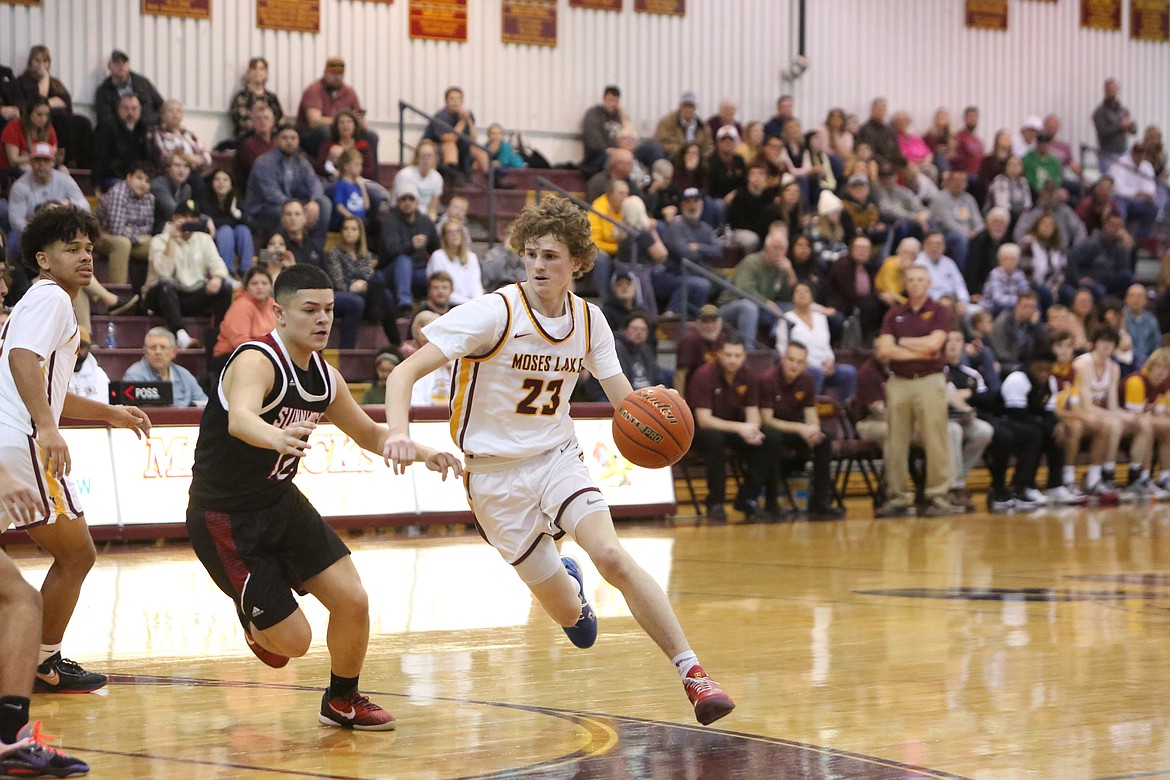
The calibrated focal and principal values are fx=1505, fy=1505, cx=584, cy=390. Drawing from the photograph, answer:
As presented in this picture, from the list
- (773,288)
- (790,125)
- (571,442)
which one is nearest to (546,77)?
(790,125)

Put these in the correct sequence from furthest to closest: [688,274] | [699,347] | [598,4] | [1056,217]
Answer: [598,4] → [1056,217] → [688,274] → [699,347]

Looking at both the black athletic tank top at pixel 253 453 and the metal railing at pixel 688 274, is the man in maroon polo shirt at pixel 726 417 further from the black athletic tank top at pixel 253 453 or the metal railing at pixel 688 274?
the black athletic tank top at pixel 253 453

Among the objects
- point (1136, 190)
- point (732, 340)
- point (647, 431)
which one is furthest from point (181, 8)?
point (1136, 190)

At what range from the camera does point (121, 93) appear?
1538cm

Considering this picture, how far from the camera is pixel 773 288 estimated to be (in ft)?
54.5

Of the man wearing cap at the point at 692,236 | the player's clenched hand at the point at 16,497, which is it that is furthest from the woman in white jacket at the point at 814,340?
the player's clenched hand at the point at 16,497

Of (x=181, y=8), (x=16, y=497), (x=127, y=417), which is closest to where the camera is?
(x=16, y=497)

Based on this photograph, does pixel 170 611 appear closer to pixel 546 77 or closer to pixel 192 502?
pixel 192 502

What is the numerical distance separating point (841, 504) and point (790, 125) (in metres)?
6.44

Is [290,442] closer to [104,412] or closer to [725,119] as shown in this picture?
[104,412]

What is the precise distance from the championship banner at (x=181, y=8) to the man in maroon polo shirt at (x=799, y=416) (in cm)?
802

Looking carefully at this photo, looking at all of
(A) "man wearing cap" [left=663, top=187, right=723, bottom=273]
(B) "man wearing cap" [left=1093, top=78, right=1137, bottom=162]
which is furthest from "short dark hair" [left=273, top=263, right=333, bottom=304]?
(B) "man wearing cap" [left=1093, top=78, right=1137, bottom=162]

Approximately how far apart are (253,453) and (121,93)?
11333mm

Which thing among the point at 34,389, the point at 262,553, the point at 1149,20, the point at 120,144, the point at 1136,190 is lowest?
the point at 262,553
